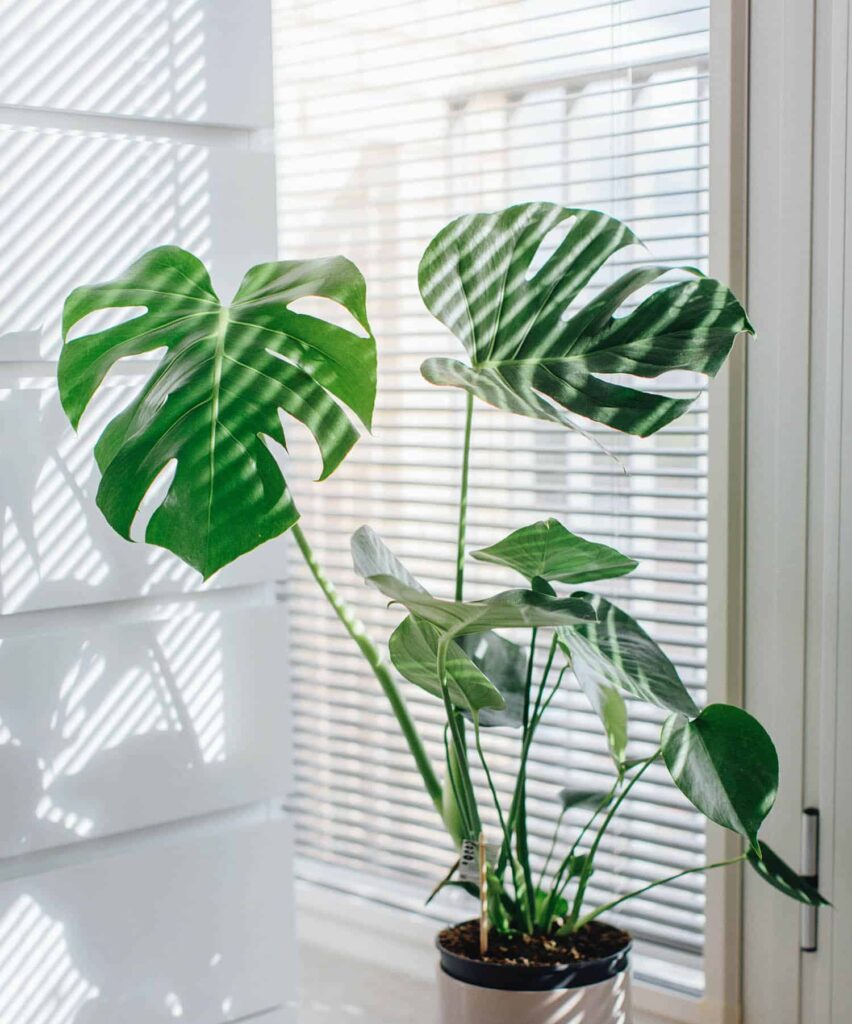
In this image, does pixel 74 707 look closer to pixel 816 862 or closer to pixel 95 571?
pixel 95 571

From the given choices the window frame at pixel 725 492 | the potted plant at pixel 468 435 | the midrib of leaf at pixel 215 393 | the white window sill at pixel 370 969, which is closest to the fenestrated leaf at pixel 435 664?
the potted plant at pixel 468 435

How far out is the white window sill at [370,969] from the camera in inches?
62.9

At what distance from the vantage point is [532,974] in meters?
1.17

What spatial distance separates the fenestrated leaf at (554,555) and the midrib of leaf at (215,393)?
0.25m

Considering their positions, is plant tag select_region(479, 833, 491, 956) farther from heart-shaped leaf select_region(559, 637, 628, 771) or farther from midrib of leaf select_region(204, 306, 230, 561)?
midrib of leaf select_region(204, 306, 230, 561)

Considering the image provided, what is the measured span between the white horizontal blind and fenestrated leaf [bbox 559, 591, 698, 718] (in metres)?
0.38

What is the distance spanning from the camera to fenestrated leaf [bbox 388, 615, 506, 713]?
1116 mm

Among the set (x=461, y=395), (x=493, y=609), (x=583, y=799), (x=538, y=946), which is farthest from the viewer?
(x=461, y=395)

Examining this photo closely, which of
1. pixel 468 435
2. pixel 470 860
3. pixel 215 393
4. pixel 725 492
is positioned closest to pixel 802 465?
pixel 725 492

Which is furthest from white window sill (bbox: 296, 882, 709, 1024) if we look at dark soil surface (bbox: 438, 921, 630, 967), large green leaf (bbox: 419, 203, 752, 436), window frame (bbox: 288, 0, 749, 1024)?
large green leaf (bbox: 419, 203, 752, 436)

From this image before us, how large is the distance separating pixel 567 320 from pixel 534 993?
0.60 meters

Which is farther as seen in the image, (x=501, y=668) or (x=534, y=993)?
(x=501, y=668)

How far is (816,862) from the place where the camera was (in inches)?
55.5

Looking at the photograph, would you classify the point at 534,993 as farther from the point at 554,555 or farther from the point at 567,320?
the point at 567,320
